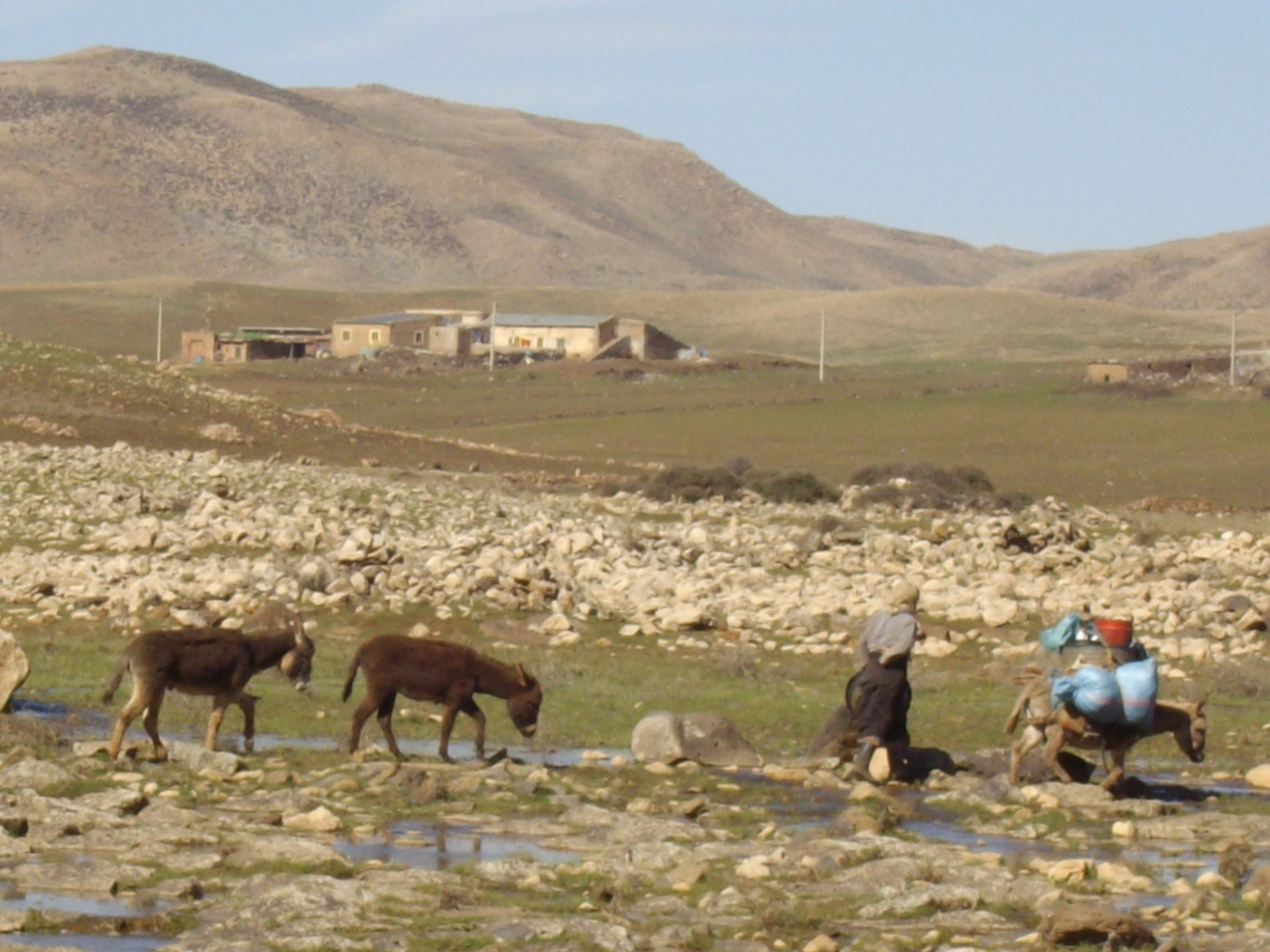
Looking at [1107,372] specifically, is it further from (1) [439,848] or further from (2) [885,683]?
(1) [439,848]

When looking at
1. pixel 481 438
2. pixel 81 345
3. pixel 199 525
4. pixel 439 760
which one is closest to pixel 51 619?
pixel 199 525

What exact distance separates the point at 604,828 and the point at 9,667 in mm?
5164

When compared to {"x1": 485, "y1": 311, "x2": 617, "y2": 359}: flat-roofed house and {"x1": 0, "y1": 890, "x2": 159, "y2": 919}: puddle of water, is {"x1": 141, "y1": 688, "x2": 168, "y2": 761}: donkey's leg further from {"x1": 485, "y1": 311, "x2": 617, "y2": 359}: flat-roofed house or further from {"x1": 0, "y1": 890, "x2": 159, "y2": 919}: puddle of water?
{"x1": 485, "y1": 311, "x2": 617, "y2": 359}: flat-roofed house

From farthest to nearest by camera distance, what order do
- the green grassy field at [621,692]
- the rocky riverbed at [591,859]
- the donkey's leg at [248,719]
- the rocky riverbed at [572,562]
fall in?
the rocky riverbed at [572,562]
the green grassy field at [621,692]
the donkey's leg at [248,719]
the rocky riverbed at [591,859]

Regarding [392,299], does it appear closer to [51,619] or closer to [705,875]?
[51,619]

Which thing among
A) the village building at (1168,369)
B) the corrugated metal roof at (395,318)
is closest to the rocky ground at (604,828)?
the village building at (1168,369)

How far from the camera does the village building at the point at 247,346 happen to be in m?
110

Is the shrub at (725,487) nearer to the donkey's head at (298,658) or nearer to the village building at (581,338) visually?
the donkey's head at (298,658)

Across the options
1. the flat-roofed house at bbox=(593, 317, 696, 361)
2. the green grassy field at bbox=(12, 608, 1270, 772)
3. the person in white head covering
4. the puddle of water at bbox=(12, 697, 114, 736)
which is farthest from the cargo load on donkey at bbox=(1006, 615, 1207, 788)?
Result: the flat-roofed house at bbox=(593, 317, 696, 361)

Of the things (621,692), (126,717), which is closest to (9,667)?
(126,717)

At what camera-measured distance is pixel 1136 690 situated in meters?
13.7

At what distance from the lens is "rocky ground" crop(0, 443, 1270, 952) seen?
946 cm

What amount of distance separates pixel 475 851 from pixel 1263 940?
4.14 m

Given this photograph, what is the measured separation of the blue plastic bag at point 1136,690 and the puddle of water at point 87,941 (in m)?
7.02
